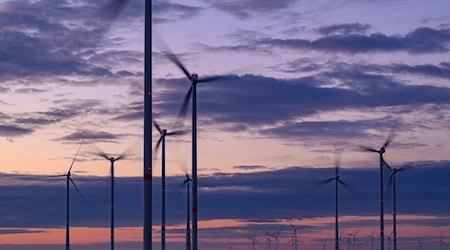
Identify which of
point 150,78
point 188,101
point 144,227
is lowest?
point 144,227

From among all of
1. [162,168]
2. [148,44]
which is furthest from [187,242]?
[148,44]

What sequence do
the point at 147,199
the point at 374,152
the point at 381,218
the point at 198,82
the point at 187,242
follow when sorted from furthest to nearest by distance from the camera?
1. the point at 374,152
2. the point at 381,218
3. the point at 187,242
4. the point at 198,82
5. the point at 147,199

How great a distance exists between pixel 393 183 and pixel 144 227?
115 m

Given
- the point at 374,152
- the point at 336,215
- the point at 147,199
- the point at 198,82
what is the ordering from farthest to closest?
the point at 336,215
the point at 374,152
the point at 198,82
the point at 147,199

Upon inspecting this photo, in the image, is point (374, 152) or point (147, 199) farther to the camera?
point (374, 152)

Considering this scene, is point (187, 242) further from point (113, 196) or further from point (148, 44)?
point (148, 44)

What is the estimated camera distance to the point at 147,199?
59.2 metres

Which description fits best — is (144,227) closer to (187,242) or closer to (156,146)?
(187,242)

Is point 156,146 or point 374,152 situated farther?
point 374,152

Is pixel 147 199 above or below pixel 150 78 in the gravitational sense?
below

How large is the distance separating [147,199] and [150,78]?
23.5ft

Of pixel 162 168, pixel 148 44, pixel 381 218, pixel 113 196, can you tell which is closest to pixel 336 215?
pixel 381 218

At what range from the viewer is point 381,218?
480 feet

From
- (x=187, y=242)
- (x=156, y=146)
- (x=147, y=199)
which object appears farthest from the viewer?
(x=156, y=146)
